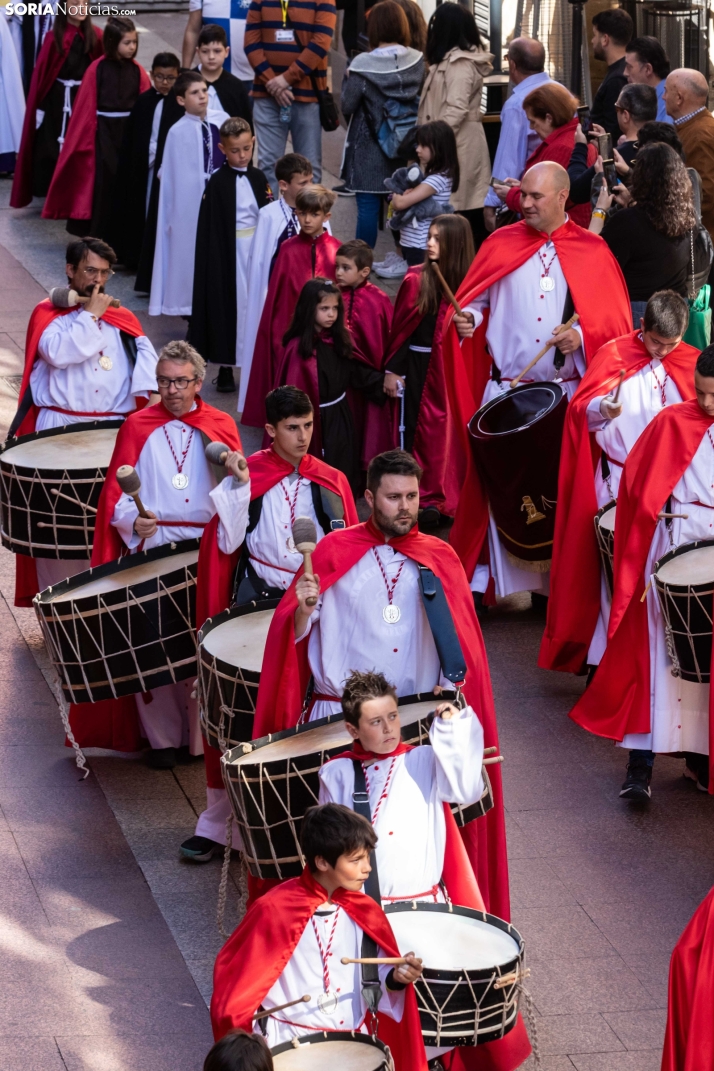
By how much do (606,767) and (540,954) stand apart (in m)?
1.55

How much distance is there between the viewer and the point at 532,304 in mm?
9141

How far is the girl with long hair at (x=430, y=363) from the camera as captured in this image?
9.55 m

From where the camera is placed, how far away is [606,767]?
8148mm

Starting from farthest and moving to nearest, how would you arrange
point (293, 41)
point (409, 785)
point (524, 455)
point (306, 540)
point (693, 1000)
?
point (293, 41) → point (524, 455) → point (306, 540) → point (409, 785) → point (693, 1000)

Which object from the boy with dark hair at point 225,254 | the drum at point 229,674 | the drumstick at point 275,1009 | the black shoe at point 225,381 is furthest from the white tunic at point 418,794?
the black shoe at point 225,381

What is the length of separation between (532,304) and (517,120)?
288 cm

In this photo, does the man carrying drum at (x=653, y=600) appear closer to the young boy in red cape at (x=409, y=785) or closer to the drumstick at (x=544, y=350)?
the drumstick at (x=544, y=350)

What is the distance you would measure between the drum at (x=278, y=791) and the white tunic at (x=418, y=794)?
9 centimetres

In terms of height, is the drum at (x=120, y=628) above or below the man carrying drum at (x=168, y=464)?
below

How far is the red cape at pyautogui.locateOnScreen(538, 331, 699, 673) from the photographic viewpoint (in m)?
8.41

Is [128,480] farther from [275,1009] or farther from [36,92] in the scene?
[36,92]

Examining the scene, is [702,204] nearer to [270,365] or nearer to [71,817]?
[270,365]

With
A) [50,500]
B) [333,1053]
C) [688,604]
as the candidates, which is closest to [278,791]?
[333,1053]

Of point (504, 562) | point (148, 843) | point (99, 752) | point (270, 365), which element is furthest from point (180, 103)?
point (148, 843)
